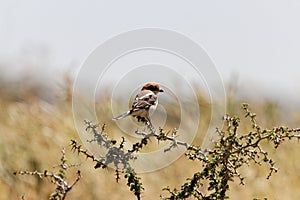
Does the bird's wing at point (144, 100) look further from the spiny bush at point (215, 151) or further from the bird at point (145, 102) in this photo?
the spiny bush at point (215, 151)

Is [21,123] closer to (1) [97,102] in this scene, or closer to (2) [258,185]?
(1) [97,102]

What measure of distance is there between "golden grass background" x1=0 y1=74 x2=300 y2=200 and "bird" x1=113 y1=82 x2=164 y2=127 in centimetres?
149

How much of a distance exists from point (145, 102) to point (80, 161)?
1.78 metres

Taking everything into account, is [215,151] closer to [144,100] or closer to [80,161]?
[144,100]

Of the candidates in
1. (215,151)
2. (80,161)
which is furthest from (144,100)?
(80,161)

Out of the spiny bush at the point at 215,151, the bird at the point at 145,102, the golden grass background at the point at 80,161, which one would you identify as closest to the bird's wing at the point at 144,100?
the bird at the point at 145,102

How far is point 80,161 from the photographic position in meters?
3.87

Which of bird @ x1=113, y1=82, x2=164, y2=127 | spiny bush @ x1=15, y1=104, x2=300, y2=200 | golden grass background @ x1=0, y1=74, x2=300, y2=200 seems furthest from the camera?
golden grass background @ x1=0, y1=74, x2=300, y2=200

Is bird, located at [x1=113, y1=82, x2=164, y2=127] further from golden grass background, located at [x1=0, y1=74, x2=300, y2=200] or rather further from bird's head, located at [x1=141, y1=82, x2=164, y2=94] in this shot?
golden grass background, located at [x1=0, y1=74, x2=300, y2=200]

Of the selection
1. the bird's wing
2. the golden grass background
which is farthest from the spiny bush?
the golden grass background

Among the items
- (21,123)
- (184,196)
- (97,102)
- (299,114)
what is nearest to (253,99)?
(299,114)

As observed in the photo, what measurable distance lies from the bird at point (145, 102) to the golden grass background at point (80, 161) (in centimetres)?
149

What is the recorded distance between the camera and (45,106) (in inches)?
181

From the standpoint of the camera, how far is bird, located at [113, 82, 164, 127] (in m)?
2.15
